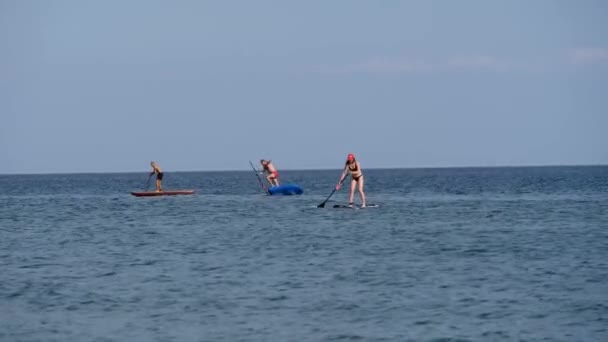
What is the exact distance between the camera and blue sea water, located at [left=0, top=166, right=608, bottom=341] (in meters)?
14.0

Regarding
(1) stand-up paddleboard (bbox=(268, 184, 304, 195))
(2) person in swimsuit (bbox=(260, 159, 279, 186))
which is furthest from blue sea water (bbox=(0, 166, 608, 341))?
(1) stand-up paddleboard (bbox=(268, 184, 304, 195))

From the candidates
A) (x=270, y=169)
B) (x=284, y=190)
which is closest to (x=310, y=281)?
(x=270, y=169)

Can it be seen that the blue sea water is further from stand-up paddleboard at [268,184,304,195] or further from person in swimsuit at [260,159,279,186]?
stand-up paddleboard at [268,184,304,195]

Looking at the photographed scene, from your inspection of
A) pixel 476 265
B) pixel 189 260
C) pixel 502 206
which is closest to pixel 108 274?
pixel 189 260

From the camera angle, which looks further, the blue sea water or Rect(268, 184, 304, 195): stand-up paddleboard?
Rect(268, 184, 304, 195): stand-up paddleboard

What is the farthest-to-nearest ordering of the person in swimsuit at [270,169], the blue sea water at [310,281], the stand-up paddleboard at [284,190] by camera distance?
the stand-up paddleboard at [284,190] → the person in swimsuit at [270,169] → the blue sea water at [310,281]

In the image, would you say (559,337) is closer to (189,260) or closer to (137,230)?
(189,260)

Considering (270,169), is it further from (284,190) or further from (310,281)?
(310,281)

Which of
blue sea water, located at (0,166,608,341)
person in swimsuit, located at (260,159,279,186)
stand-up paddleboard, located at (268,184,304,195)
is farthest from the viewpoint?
stand-up paddleboard, located at (268,184,304,195)

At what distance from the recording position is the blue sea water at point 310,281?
14.0 meters

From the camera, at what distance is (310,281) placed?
1838 cm

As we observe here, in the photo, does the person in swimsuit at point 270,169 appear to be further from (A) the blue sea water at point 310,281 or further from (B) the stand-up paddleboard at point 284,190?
(A) the blue sea water at point 310,281

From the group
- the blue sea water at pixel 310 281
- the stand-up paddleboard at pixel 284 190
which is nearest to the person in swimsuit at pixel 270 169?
the stand-up paddleboard at pixel 284 190

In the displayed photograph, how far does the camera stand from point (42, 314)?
50.4ft
